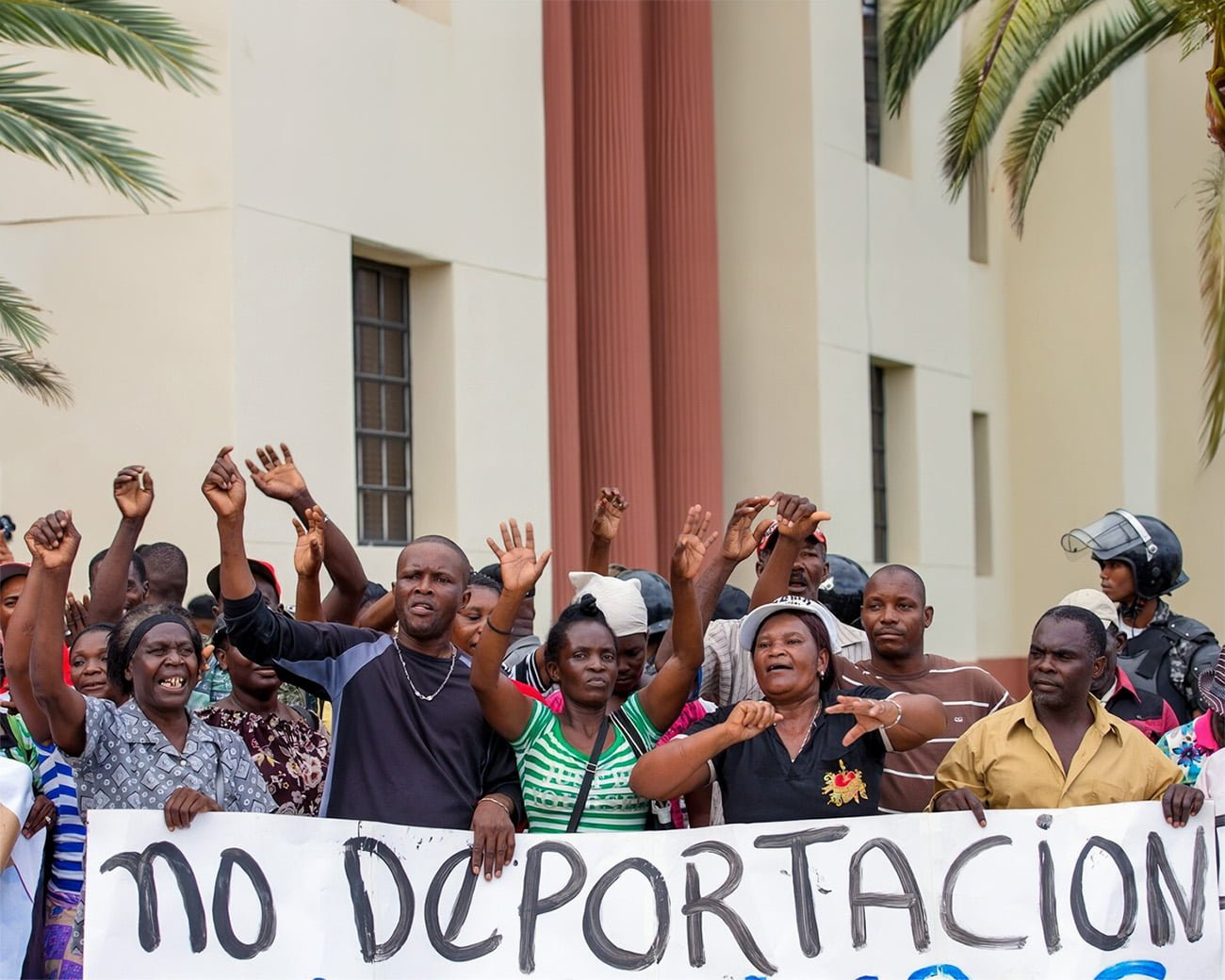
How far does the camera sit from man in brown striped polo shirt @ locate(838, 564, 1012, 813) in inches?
219

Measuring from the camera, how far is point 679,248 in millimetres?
14766

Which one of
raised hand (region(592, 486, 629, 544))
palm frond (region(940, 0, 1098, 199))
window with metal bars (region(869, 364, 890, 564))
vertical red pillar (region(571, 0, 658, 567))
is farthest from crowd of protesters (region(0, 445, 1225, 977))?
window with metal bars (region(869, 364, 890, 564))

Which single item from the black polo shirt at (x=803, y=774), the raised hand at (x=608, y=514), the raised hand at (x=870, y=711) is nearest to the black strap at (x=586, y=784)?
the black polo shirt at (x=803, y=774)

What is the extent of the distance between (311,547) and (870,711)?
1.74 metres

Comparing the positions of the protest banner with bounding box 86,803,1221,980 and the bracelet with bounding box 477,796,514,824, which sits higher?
the bracelet with bounding box 477,796,514,824

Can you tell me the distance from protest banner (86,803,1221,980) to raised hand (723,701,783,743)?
384 millimetres

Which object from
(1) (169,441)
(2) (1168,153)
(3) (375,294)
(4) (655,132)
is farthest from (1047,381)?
(1) (169,441)

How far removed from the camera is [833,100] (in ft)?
51.9

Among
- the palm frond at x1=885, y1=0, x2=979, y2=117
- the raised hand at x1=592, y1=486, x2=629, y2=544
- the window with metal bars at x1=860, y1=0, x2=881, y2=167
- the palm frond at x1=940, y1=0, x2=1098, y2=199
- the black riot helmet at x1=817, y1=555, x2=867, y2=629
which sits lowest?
the black riot helmet at x1=817, y1=555, x2=867, y2=629

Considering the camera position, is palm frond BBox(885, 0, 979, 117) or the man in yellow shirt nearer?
the man in yellow shirt

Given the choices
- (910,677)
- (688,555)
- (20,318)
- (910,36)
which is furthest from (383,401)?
(688,555)

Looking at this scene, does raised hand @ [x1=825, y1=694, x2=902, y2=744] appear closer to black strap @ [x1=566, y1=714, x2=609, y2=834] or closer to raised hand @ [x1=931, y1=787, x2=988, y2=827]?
raised hand @ [x1=931, y1=787, x2=988, y2=827]

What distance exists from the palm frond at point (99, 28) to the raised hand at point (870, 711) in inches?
200

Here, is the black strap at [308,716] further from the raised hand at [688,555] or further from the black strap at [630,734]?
the raised hand at [688,555]
